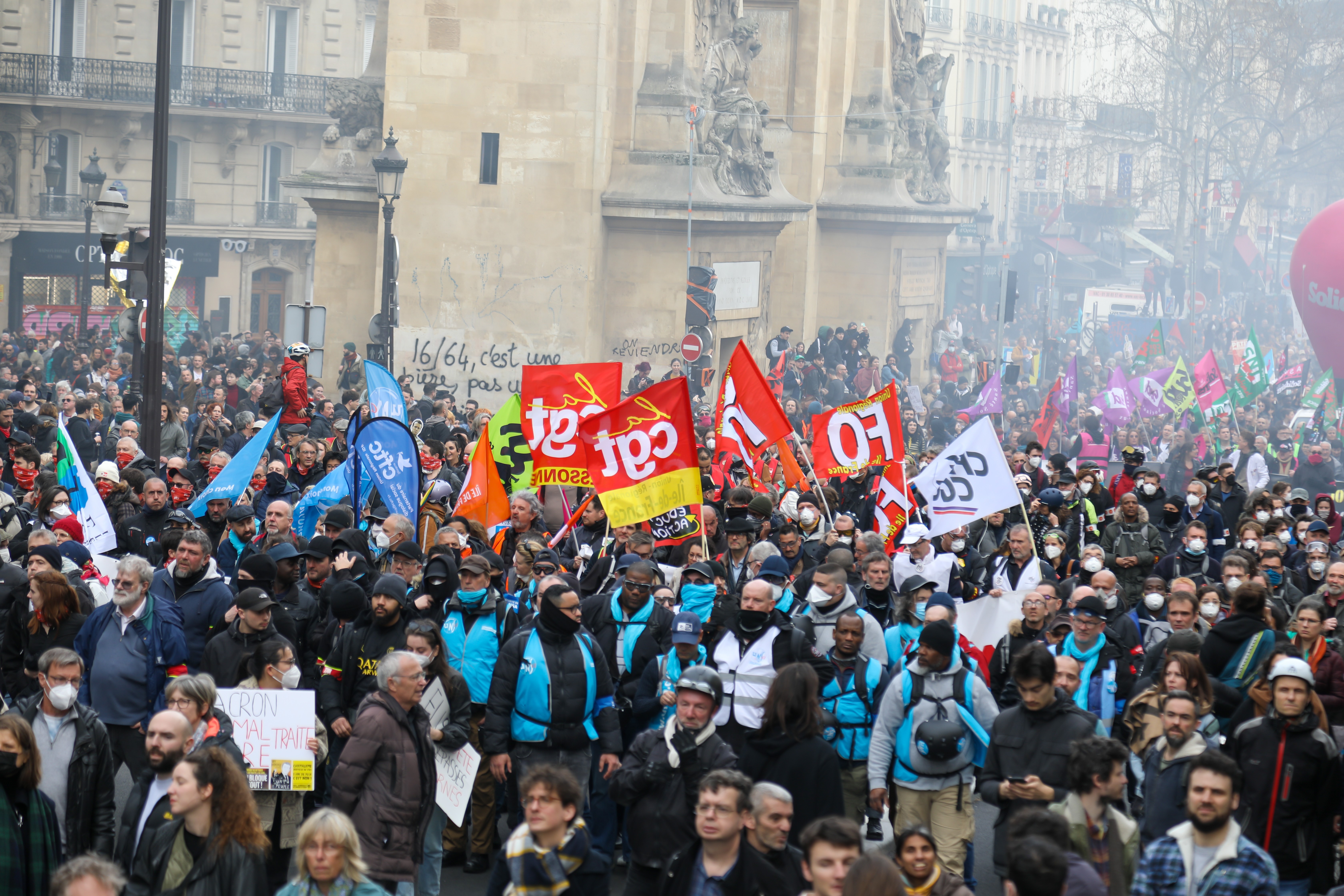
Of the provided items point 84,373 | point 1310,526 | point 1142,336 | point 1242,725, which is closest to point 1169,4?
point 1142,336

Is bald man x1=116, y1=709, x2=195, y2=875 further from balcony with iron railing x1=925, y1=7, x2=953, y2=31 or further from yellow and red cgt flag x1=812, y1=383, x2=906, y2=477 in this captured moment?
balcony with iron railing x1=925, y1=7, x2=953, y2=31

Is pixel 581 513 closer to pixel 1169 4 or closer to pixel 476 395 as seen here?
pixel 476 395

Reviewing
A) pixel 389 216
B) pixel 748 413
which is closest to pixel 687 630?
pixel 748 413

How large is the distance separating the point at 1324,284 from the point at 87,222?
23186mm

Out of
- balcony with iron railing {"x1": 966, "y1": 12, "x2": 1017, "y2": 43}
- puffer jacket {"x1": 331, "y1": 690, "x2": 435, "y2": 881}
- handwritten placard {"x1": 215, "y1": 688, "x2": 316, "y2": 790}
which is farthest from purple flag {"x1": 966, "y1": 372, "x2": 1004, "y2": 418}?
balcony with iron railing {"x1": 966, "y1": 12, "x2": 1017, "y2": 43}

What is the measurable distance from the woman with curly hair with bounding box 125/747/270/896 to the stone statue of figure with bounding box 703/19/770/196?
24125 mm

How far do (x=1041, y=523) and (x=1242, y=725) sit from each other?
19.4ft

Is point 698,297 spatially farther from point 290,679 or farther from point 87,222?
point 290,679

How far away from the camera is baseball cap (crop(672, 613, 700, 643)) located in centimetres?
805

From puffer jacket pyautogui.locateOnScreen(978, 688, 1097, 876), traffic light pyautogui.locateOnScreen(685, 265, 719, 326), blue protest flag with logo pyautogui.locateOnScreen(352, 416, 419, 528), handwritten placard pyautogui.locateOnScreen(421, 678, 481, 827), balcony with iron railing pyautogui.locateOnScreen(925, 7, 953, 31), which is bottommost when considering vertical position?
handwritten placard pyautogui.locateOnScreen(421, 678, 481, 827)

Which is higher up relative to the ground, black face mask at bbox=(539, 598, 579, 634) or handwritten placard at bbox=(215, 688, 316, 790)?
black face mask at bbox=(539, 598, 579, 634)

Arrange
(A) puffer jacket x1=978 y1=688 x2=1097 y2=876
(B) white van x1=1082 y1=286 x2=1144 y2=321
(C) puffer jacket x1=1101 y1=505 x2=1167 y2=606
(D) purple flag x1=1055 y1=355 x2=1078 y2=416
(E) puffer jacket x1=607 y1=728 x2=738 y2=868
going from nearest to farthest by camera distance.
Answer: (E) puffer jacket x1=607 y1=728 x2=738 y2=868
(A) puffer jacket x1=978 y1=688 x2=1097 y2=876
(C) puffer jacket x1=1101 y1=505 x2=1167 y2=606
(D) purple flag x1=1055 y1=355 x2=1078 y2=416
(B) white van x1=1082 y1=286 x2=1144 y2=321

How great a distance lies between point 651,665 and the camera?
852 cm

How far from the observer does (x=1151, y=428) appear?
2989cm
